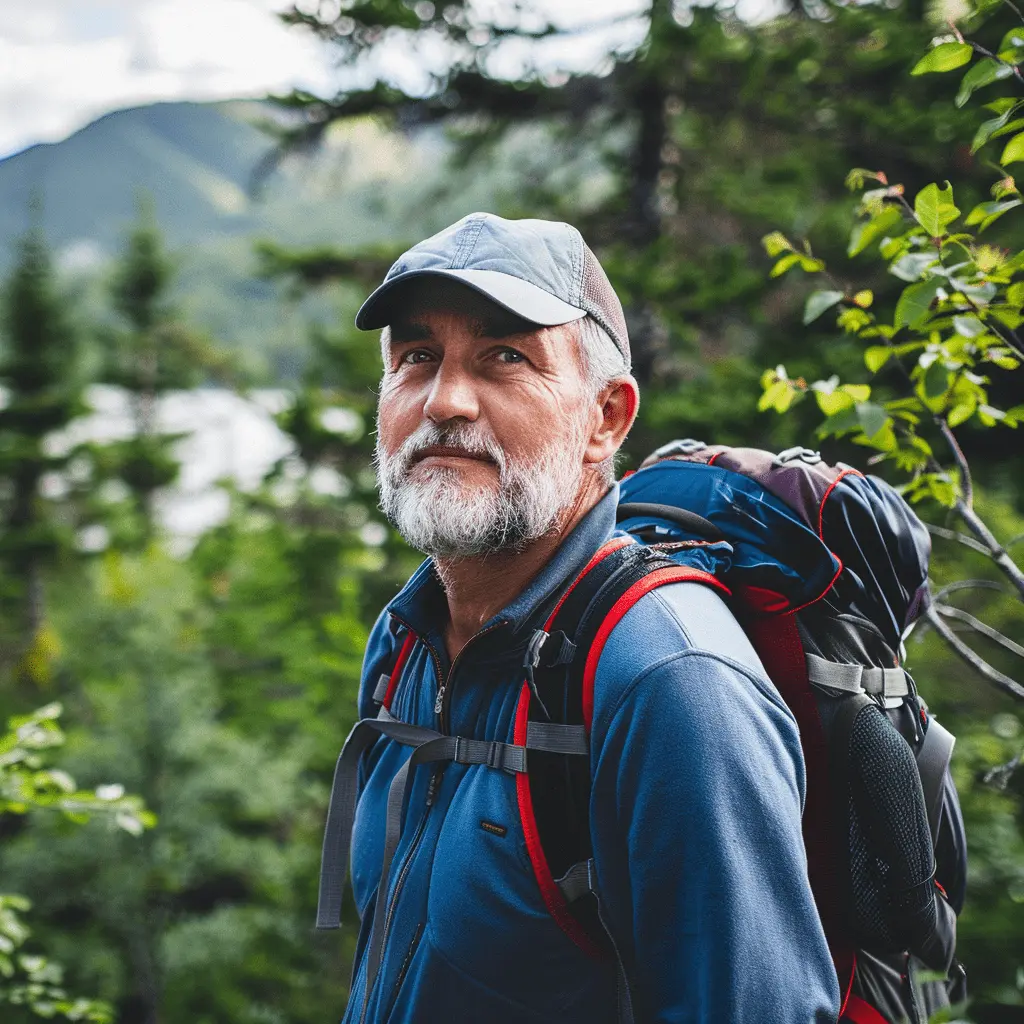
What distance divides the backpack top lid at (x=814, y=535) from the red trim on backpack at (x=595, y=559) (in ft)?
0.29

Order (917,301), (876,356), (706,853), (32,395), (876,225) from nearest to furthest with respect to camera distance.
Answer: (706,853) < (917,301) < (876,225) < (876,356) < (32,395)

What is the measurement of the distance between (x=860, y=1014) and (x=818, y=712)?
0.50 meters

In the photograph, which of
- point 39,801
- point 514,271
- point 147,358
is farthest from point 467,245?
point 147,358

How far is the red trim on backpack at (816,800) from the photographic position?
4.98 feet

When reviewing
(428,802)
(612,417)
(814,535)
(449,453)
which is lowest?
(428,802)

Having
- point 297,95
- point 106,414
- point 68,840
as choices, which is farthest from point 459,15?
point 106,414

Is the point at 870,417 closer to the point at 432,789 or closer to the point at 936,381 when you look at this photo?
the point at 936,381

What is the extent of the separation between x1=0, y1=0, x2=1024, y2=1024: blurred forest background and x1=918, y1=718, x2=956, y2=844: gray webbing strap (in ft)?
0.51

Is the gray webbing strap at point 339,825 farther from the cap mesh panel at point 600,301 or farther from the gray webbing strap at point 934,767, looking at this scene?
the gray webbing strap at point 934,767

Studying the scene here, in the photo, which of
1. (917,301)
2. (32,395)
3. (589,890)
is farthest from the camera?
(32,395)

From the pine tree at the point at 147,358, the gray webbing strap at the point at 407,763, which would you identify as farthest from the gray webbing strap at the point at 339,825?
the pine tree at the point at 147,358

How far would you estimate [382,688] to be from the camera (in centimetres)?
197

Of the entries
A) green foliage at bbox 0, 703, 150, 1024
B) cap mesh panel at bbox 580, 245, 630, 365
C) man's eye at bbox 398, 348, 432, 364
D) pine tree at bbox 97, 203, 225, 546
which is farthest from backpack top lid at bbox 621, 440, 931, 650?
pine tree at bbox 97, 203, 225, 546

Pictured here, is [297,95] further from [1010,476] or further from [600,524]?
[600,524]
